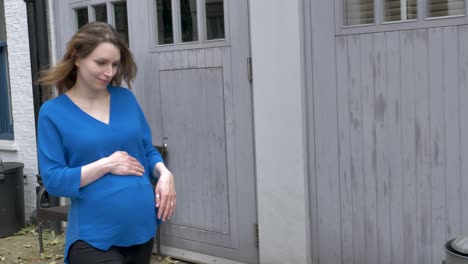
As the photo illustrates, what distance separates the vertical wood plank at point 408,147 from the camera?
3.98 m

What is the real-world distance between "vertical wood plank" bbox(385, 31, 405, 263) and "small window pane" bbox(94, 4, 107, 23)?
9.36 ft

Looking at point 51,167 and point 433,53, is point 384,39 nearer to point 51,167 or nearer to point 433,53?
point 433,53

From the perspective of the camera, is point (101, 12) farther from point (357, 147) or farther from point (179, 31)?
point (357, 147)

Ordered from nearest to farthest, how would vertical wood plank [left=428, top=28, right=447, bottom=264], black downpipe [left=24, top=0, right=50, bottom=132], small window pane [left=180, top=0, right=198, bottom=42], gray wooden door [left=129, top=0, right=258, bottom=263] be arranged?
vertical wood plank [left=428, top=28, right=447, bottom=264]
gray wooden door [left=129, top=0, right=258, bottom=263]
small window pane [left=180, top=0, right=198, bottom=42]
black downpipe [left=24, top=0, right=50, bottom=132]

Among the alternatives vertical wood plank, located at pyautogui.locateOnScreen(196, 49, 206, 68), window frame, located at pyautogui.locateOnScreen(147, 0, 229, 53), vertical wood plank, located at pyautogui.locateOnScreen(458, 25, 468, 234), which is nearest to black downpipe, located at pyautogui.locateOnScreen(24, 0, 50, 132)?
window frame, located at pyautogui.locateOnScreen(147, 0, 229, 53)

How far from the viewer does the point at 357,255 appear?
436cm

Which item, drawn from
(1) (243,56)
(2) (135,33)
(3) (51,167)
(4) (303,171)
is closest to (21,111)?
(2) (135,33)

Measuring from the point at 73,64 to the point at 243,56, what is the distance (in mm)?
2239

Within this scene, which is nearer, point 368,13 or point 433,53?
point 433,53

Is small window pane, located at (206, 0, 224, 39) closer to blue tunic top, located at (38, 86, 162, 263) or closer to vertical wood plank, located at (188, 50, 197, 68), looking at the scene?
vertical wood plank, located at (188, 50, 197, 68)

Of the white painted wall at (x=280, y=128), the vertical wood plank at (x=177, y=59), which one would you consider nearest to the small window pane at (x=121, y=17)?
the vertical wood plank at (x=177, y=59)

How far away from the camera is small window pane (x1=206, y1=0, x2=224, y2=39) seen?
500 centimetres

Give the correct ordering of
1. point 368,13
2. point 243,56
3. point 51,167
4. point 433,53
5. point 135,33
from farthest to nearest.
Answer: point 135,33
point 243,56
point 368,13
point 433,53
point 51,167

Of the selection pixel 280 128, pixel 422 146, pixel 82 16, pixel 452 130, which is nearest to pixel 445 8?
pixel 452 130
